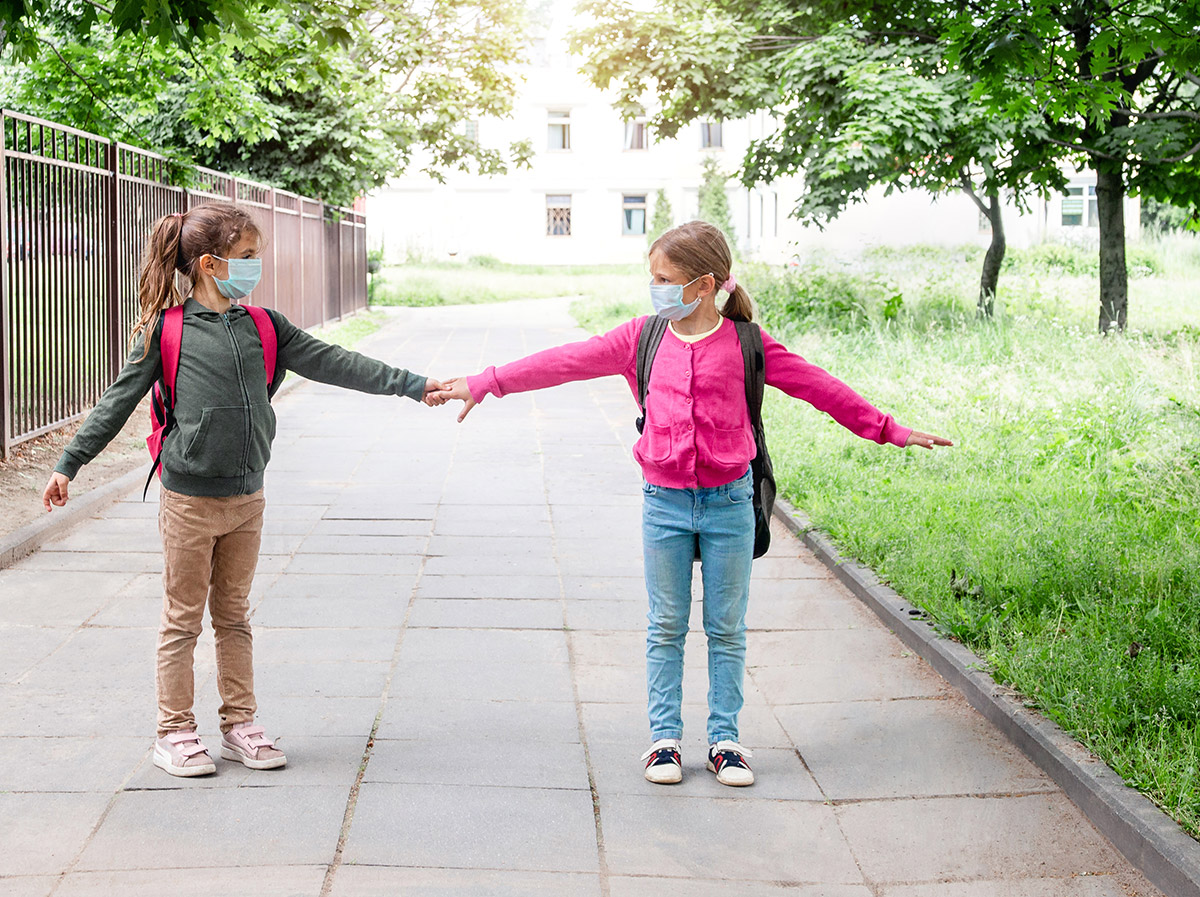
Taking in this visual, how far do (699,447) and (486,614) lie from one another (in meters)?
2.34

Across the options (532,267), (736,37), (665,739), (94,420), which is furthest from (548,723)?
(532,267)

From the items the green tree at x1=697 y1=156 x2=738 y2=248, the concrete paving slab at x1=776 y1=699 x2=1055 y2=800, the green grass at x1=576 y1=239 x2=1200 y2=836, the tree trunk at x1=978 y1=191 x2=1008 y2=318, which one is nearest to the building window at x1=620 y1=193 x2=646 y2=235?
the green tree at x1=697 y1=156 x2=738 y2=248

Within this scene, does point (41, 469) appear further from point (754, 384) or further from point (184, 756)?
point (754, 384)

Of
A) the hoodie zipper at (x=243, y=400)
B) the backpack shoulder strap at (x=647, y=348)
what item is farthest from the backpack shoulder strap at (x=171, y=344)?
A: the backpack shoulder strap at (x=647, y=348)

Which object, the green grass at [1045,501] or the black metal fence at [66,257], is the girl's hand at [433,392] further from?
the black metal fence at [66,257]

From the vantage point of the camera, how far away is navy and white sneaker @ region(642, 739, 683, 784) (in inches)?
160

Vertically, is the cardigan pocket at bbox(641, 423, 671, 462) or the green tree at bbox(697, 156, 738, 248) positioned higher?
the green tree at bbox(697, 156, 738, 248)

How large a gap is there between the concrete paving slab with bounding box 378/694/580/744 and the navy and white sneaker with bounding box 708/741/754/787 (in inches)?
21.2

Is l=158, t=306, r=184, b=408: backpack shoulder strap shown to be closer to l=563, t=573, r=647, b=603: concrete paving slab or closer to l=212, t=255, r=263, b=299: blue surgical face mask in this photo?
l=212, t=255, r=263, b=299: blue surgical face mask

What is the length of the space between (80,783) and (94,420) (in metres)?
1.12

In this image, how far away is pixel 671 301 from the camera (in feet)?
13.5

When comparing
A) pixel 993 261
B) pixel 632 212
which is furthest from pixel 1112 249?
pixel 632 212

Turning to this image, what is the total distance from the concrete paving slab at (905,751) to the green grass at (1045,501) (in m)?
0.24

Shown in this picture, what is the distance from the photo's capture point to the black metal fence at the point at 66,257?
30.1 feet
